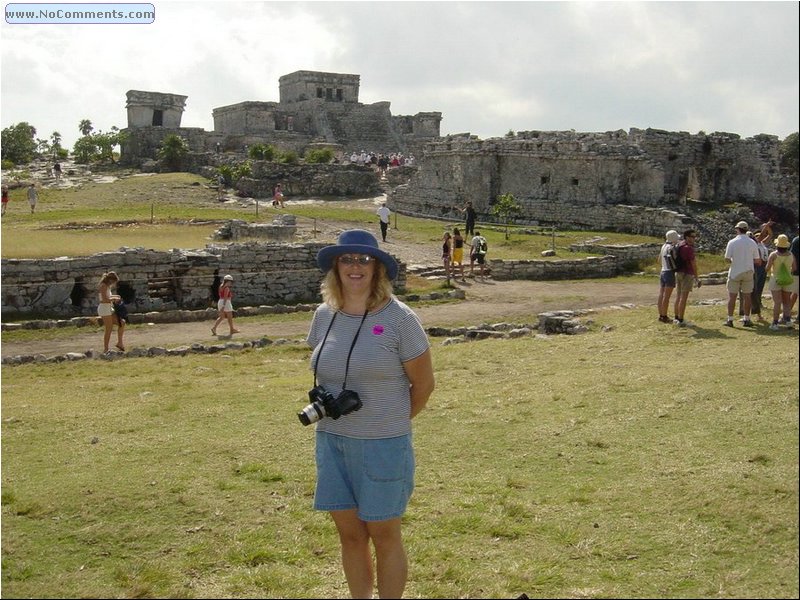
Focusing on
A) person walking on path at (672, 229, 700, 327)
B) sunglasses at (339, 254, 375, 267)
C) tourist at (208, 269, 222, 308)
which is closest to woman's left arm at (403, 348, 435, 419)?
sunglasses at (339, 254, 375, 267)

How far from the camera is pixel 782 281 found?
13016 mm

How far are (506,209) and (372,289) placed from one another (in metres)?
26.3

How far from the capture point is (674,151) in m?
33.7

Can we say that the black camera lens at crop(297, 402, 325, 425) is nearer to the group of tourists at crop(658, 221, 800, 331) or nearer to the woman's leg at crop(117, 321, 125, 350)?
the group of tourists at crop(658, 221, 800, 331)

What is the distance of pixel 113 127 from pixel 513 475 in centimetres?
5569

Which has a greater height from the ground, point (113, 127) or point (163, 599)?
point (113, 127)

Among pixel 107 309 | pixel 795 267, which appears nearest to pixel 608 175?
pixel 795 267

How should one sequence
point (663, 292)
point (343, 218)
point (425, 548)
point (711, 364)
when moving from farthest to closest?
point (343, 218)
point (663, 292)
point (711, 364)
point (425, 548)

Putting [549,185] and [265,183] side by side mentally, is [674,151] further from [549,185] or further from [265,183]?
[265,183]

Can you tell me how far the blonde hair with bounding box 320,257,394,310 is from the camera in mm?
4863

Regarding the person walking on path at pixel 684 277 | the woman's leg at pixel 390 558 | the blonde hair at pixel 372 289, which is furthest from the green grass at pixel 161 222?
the woman's leg at pixel 390 558

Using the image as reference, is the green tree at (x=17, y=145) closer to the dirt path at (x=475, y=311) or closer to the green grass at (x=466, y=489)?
the dirt path at (x=475, y=311)

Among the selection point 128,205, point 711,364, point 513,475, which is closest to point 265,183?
point 128,205

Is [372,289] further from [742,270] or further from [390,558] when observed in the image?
[742,270]
